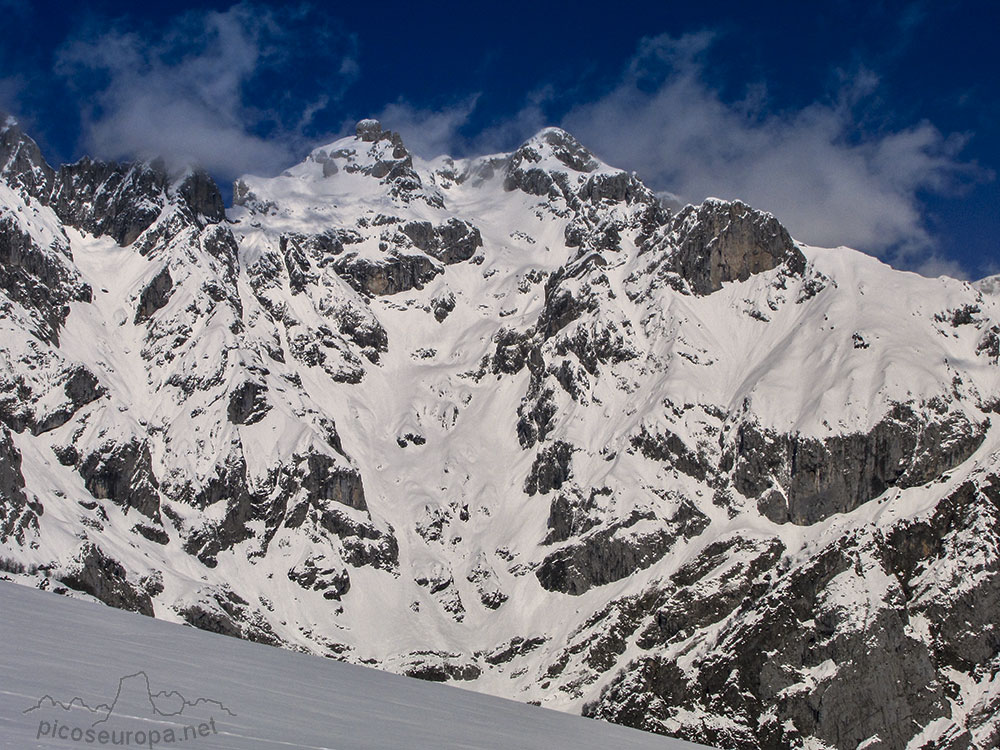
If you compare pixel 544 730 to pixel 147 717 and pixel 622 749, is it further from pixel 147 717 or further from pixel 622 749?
pixel 147 717

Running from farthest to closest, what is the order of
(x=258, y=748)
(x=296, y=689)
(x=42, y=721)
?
(x=296, y=689) < (x=258, y=748) < (x=42, y=721)

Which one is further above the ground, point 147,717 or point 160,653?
point 160,653

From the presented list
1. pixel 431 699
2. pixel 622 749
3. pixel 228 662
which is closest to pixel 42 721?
pixel 228 662

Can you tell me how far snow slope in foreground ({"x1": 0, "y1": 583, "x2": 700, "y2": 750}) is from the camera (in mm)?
18859

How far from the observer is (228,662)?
34.0 meters

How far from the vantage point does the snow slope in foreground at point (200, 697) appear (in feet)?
61.9

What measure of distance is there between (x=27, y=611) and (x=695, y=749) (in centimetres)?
3032

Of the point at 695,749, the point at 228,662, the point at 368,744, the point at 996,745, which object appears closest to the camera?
the point at 368,744

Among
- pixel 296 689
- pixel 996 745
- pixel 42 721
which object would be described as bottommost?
pixel 42 721

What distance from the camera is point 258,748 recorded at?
1875 centimetres

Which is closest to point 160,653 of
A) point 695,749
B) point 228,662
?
point 228,662

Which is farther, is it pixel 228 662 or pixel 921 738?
pixel 921 738

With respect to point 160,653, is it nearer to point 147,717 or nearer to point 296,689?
Answer: point 296,689

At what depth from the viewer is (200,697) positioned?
2291 cm
